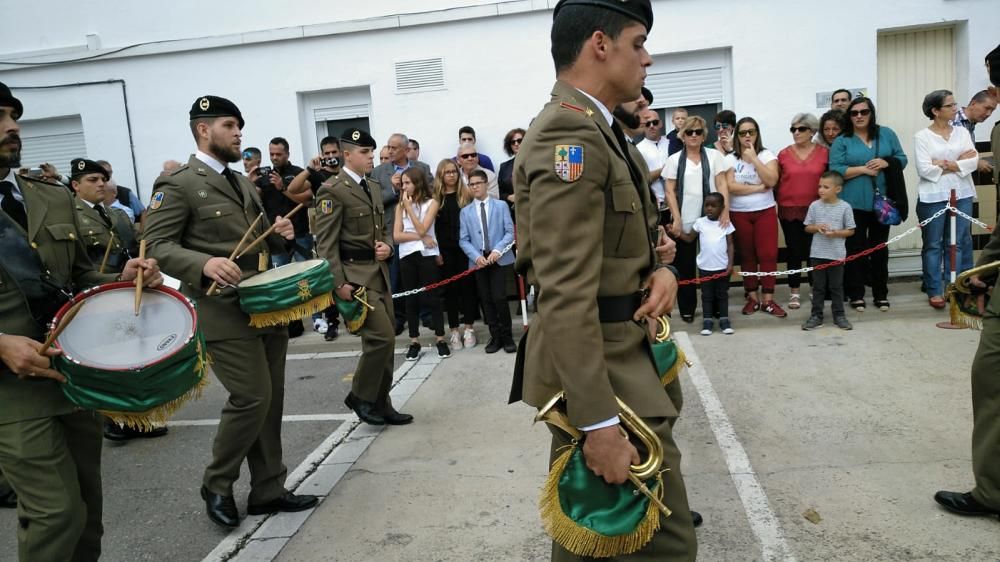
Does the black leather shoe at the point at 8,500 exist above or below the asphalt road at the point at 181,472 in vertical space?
above

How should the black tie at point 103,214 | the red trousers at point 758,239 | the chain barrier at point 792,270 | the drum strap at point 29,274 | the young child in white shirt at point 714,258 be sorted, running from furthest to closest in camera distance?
the red trousers at point 758,239 < the young child in white shirt at point 714,258 < the chain barrier at point 792,270 < the black tie at point 103,214 < the drum strap at point 29,274

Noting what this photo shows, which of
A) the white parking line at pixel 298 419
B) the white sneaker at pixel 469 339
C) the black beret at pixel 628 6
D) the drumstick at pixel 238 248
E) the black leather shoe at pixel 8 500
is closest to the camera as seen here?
the black beret at pixel 628 6

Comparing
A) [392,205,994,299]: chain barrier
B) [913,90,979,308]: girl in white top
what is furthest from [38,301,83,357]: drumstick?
[913,90,979,308]: girl in white top

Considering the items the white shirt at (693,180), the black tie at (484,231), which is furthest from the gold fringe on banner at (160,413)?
the white shirt at (693,180)

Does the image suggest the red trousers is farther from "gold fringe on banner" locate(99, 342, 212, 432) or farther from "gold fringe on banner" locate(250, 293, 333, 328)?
"gold fringe on banner" locate(99, 342, 212, 432)

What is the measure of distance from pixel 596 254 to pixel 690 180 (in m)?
6.24

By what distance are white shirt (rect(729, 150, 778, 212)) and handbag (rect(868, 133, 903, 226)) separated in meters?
1.03

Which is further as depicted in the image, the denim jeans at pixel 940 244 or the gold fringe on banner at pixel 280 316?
the denim jeans at pixel 940 244

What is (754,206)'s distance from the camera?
815 cm

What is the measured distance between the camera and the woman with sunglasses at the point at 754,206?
8109 mm

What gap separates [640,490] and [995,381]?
239 cm

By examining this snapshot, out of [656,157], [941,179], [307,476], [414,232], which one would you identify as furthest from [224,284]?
[941,179]

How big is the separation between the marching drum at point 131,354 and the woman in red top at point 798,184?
681cm

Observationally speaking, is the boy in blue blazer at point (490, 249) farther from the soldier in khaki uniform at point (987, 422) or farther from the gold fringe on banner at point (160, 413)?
the gold fringe on banner at point (160, 413)
